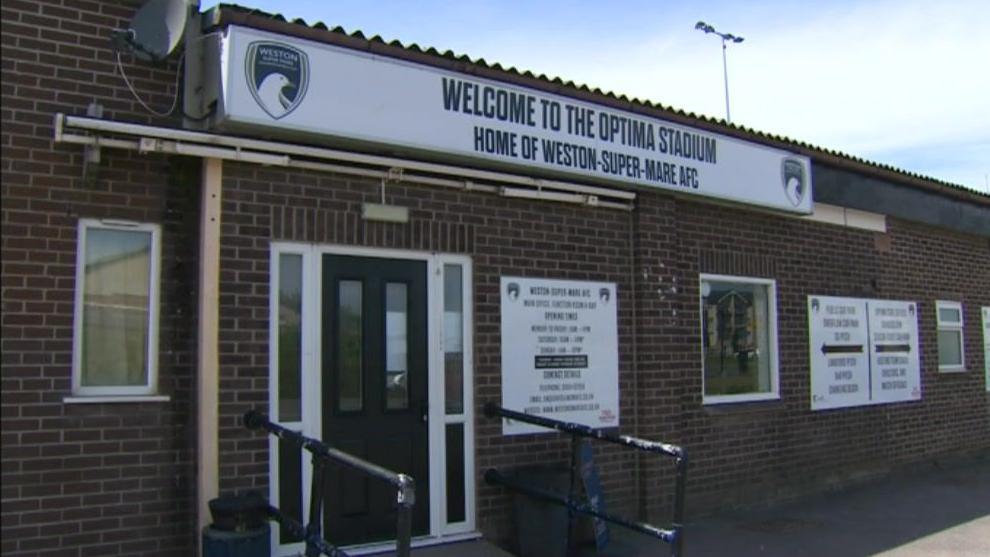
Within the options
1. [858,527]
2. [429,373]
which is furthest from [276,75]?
[858,527]

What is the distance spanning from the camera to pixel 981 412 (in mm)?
12633

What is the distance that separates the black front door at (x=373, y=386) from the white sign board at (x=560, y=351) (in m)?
0.83

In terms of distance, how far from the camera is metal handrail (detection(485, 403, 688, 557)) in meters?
5.55

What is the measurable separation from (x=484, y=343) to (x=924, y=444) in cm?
730

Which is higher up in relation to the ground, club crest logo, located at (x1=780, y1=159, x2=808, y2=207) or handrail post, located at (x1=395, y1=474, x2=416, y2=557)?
club crest logo, located at (x1=780, y1=159, x2=808, y2=207)

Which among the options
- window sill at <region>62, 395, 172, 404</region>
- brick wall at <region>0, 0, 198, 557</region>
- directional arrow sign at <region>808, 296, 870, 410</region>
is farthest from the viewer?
directional arrow sign at <region>808, 296, 870, 410</region>

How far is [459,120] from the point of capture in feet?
21.8

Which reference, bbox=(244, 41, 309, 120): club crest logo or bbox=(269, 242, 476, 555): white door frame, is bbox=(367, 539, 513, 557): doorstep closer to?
bbox=(269, 242, 476, 555): white door frame

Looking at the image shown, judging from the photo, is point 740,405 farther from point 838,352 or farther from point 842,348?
point 842,348

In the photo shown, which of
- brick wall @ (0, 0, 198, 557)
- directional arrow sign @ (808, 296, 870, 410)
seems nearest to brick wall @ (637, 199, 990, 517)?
directional arrow sign @ (808, 296, 870, 410)

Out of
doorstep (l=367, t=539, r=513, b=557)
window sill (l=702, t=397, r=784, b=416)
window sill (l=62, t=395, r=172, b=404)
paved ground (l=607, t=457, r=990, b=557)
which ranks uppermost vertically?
window sill (l=62, t=395, r=172, b=404)

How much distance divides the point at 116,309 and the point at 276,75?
1798mm

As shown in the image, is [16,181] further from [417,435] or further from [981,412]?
[981,412]

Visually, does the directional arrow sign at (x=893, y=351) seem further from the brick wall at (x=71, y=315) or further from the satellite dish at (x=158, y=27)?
the satellite dish at (x=158, y=27)
